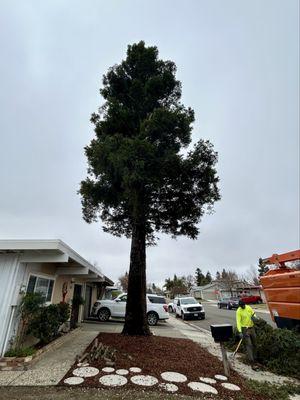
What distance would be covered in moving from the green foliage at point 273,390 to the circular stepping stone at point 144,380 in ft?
6.96

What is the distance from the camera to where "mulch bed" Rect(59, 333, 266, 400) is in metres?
4.76

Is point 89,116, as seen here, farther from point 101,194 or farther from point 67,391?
point 67,391

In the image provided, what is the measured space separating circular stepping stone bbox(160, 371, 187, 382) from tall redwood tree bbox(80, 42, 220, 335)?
4074 millimetres

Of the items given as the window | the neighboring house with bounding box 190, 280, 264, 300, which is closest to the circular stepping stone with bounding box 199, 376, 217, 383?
the window

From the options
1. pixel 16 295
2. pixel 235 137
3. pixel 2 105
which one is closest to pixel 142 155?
pixel 16 295

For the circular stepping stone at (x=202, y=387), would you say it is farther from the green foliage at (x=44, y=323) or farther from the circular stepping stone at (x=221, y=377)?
the green foliage at (x=44, y=323)

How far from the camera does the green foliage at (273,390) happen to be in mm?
4871

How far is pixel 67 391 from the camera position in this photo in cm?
435

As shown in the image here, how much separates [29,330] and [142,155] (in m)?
6.55

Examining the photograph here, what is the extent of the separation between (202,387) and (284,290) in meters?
2.69

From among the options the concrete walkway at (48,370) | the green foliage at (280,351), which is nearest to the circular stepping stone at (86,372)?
the concrete walkway at (48,370)

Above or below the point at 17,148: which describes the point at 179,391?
below

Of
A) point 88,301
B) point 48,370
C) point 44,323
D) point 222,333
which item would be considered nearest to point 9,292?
point 44,323

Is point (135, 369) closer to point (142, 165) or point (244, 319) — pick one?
point (244, 319)
